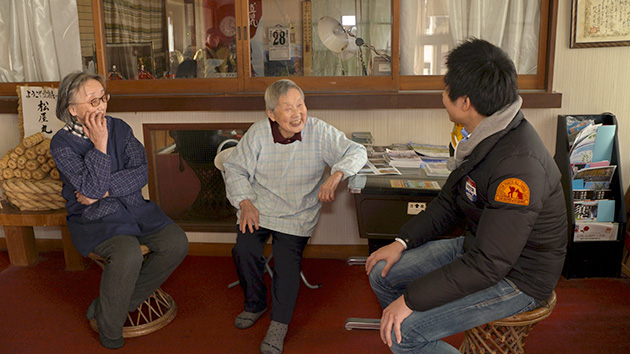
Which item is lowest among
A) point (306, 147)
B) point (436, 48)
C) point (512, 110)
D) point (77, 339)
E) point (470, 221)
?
point (77, 339)

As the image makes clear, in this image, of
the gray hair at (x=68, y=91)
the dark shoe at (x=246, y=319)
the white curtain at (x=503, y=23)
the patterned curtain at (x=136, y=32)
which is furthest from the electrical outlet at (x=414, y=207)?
the patterned curtain at (x=136, y=32)

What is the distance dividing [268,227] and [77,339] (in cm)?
101

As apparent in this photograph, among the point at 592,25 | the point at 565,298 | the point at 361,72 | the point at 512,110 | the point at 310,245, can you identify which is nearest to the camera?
the point at 512,110

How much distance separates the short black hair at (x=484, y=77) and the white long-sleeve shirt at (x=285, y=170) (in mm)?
942

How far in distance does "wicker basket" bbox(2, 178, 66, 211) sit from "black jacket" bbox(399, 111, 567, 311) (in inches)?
88.3

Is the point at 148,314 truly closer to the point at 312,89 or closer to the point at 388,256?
the point at 388,256

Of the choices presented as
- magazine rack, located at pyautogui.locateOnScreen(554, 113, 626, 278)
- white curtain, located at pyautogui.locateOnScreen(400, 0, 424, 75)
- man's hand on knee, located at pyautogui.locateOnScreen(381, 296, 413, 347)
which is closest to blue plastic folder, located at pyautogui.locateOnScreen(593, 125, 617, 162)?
magazine rack, located at pyautogui.locateOnScreen(554, 113, 626, 278)

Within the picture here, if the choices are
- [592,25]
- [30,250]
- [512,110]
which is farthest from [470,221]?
[30,250]

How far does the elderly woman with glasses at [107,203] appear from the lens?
2.23m

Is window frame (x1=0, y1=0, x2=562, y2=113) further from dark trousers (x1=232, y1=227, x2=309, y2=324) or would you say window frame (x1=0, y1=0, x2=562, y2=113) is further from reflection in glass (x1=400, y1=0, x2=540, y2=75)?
dark trousers (x1=232, y1=227, x2=309, y2=324)

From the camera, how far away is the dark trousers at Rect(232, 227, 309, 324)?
7.55ft

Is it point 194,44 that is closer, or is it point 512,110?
point 512,110

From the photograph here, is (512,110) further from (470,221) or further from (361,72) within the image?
(361,72)

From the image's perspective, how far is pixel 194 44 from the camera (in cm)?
313
